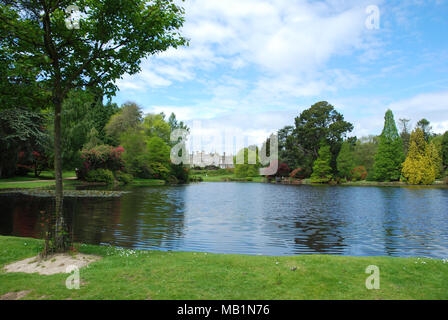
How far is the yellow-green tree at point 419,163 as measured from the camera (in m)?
52.1

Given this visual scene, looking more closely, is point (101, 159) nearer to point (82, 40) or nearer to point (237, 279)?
point (82, 40)

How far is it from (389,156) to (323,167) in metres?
12.0

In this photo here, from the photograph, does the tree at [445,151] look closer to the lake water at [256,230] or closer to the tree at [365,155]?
the tree at [365,155]

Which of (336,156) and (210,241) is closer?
(210,241)

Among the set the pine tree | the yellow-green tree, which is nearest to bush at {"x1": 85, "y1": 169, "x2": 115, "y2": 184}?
the yellow-green tree

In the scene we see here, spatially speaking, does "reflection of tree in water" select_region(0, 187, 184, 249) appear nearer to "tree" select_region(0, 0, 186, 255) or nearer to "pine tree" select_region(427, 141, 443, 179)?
"tree" select_region(0, 0, 186, 255)

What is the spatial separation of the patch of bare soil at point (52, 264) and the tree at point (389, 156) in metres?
59.7

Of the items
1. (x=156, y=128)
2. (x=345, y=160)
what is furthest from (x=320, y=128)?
(x=156, y=128)

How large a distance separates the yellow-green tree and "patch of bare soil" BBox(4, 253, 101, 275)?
193ft

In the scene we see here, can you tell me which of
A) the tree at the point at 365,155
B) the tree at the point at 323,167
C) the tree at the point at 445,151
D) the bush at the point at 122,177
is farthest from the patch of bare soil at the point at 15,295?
the tree at the point at 445,151

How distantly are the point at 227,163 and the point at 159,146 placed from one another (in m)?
66.5
